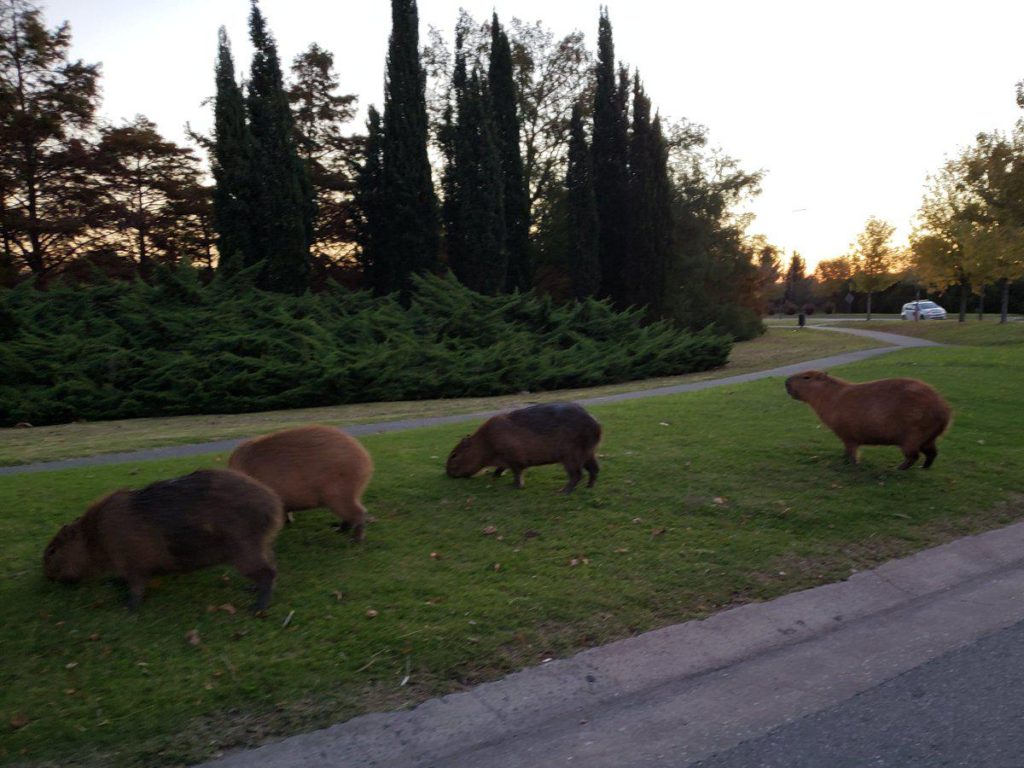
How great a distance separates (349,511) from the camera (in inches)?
242

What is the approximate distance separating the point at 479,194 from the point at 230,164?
28.2 ft

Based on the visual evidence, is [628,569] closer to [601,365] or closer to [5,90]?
[601,365]

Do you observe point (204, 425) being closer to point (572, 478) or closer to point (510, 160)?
point (572, 478)

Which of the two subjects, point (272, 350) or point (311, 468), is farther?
point (272, 350)

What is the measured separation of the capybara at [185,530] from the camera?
16.0 feet

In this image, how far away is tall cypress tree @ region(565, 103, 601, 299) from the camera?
32.1 m

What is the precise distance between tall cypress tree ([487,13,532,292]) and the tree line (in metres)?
0.07

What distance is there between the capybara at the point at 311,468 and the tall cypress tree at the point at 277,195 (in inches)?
793

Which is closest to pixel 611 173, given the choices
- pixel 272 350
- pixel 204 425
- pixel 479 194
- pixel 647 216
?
pixel 647 216

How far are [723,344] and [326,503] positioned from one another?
19723mm

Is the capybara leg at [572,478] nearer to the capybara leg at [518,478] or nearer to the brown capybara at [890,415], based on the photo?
the capybara leg at [518,478]

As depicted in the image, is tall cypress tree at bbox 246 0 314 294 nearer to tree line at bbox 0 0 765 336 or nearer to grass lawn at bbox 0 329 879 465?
tree line at bbox 0 0 765 336

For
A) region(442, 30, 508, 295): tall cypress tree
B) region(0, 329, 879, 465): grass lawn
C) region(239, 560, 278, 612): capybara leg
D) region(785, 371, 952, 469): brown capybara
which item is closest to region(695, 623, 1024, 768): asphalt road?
region(239, 560, 278, 612): capybara leg

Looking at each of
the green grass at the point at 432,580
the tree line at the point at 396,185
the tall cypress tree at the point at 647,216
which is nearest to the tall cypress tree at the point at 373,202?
the tree line at the point at 396,185
